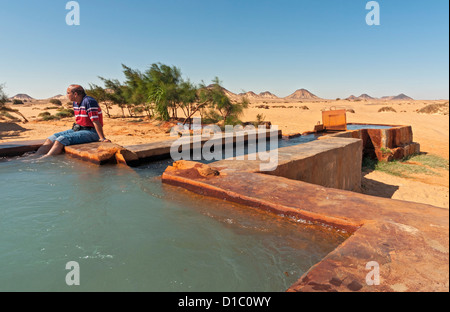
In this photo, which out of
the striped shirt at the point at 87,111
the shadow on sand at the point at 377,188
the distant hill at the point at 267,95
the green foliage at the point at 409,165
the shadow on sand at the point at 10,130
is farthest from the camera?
the distant hill at the point at 267,95

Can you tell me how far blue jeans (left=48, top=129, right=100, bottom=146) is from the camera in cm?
505

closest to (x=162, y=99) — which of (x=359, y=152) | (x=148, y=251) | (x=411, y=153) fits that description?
(x=359, y=152)

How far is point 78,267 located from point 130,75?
1833 cm

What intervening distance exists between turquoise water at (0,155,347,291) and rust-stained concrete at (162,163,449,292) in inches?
5.2

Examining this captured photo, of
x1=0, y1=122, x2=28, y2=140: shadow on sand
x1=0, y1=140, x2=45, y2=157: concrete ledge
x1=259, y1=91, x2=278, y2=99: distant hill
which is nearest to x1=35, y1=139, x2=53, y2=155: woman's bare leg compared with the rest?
x1=0, y1=140, x2=45, y2=157: concrete ledge

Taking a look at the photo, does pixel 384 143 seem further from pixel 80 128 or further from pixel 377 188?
pixel 80 128

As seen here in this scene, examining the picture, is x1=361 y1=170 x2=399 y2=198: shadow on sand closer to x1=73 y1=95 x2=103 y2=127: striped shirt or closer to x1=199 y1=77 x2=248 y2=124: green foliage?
x1=73 y1=95 x2=103 y2=127: striped shirt

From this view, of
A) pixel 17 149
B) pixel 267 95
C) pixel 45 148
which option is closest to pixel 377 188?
pixel 45 148

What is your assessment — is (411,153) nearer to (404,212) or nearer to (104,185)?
(404,212)

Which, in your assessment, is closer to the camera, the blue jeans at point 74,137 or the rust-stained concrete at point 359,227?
the rust-stained concrete at point 359,227

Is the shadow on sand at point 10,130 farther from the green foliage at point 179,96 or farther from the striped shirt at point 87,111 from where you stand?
the striped shirt at point 87,111

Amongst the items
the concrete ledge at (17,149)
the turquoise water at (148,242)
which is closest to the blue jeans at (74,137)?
the concrete ledge at (17,149)

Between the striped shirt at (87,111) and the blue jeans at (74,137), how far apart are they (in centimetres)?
26

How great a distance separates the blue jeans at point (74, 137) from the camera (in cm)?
505
